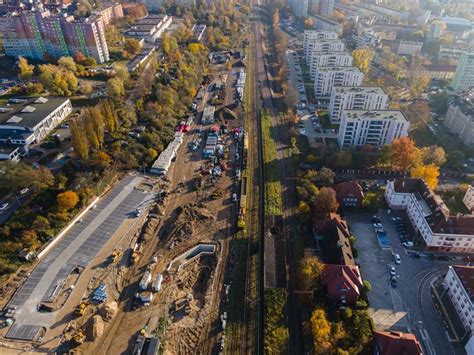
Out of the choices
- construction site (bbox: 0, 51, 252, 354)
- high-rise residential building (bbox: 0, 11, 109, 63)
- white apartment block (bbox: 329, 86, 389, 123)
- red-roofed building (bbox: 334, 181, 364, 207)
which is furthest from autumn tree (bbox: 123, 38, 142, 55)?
red-roofed building (bbox: 334, 181, 364, 207)

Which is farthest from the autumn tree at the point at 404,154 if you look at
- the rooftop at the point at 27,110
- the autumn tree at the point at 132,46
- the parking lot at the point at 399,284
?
the autumn tree at the point at 132,46

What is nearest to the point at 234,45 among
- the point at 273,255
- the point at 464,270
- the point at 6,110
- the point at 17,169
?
the point at 6,110

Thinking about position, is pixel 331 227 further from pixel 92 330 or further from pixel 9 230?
pixel 9 230

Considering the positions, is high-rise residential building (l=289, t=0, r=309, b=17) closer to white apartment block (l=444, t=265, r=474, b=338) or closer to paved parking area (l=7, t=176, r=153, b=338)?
paved parking area (l=7, t=176, r=153, b=338)

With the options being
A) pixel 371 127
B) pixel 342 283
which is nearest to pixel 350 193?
pixel 342 283

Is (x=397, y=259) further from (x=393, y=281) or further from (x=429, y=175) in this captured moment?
(x=429, y=175)
